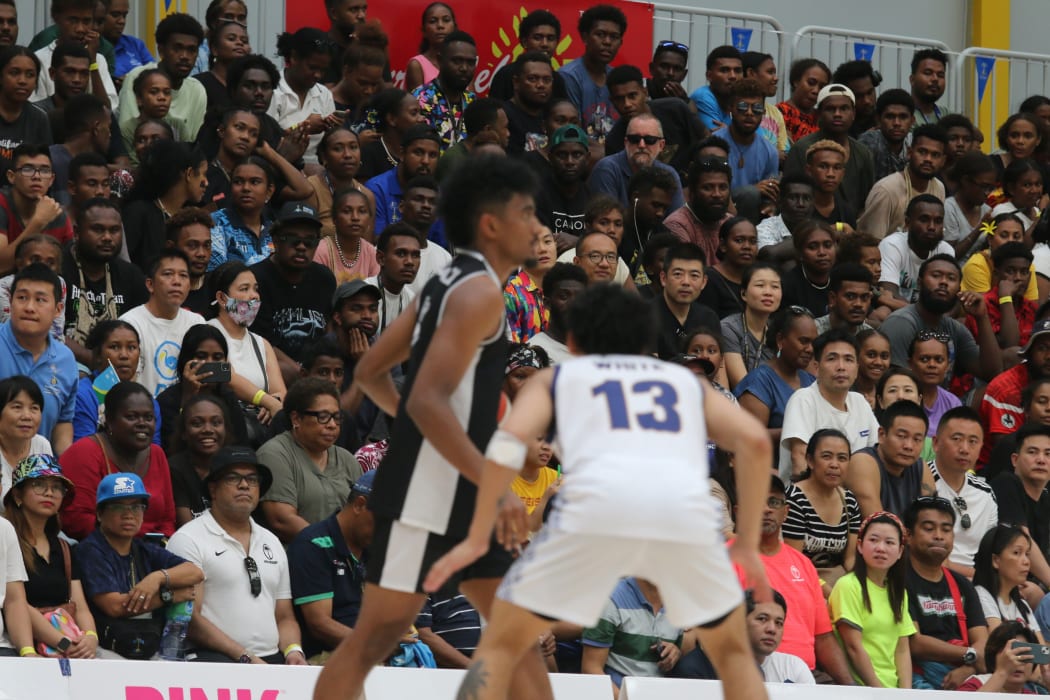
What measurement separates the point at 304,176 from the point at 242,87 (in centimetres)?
103

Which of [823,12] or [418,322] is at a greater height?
[823,12]

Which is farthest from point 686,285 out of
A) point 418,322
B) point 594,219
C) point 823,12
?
point 823,12

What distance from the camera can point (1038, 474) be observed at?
37.4ft

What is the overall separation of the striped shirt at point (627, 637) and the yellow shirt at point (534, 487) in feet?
3.14

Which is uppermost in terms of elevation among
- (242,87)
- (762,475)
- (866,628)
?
(242,87)

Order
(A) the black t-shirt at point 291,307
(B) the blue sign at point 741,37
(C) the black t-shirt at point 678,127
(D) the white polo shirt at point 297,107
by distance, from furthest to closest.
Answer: (B) the blue sign at point 741,37 < (C) the black t-shirt at point 678,127 < (D) the white polo shirt at point 297,107 < (A) the black t-shirt at point 291,307

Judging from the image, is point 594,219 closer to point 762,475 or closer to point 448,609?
point 448,609

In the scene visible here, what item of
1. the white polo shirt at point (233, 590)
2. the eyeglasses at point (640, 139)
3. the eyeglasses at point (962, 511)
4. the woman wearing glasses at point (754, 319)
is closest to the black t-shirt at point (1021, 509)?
the eyeglasses at point (962, 511)

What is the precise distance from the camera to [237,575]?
9.00 meters

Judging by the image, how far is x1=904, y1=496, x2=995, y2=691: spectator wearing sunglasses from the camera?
990cm

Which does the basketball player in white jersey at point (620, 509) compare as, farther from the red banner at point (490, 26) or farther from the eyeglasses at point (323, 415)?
the red banner at point (490, 26)

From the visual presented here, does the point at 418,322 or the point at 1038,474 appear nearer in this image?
the point at 418,322

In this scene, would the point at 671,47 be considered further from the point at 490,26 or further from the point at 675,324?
the point at 675,324

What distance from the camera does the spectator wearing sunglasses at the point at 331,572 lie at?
9141 millimetres
